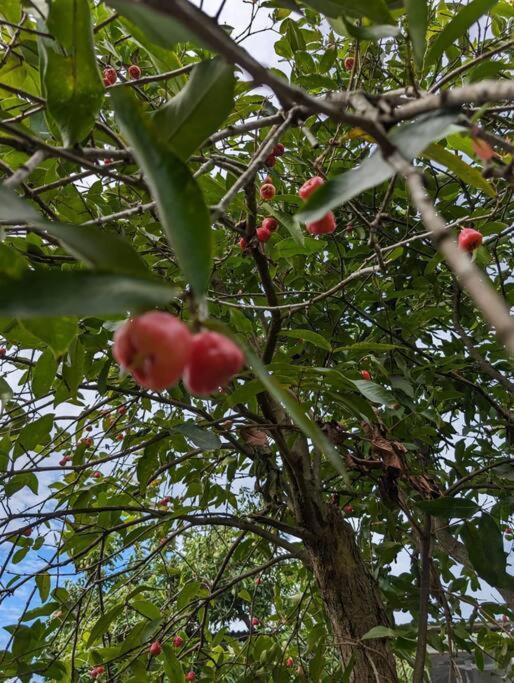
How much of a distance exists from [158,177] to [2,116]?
2.21 feet

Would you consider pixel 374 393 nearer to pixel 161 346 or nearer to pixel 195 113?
pixel 195 113

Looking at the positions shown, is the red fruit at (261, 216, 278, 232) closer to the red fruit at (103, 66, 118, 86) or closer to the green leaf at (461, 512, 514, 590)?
the red fruit at (103, 66, 118, 86)

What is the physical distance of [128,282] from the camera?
41cm

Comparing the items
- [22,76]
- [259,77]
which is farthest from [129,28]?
[259,77]

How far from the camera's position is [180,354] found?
0.46 m

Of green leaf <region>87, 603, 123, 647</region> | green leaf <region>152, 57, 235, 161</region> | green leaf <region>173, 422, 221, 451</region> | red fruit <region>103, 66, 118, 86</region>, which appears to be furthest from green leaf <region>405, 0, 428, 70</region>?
green leaf <region>87, 603, 123, 647</region>

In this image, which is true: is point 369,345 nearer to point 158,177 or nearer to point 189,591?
point 158,177

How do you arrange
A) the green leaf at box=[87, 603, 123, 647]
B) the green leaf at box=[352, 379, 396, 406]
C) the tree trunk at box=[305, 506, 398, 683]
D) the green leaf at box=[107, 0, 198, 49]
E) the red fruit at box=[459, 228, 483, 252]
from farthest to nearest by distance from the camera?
1. the green leaf at box=[87, 603, 123, 647]
2. the tree trunk at box=[305, 506, 398, 683]
3. the green leaf at box=[352, 379, 396, 406]
4. the red fruit at box=[459, 228, 483, 252]
5. the green leaf at box=[107, 0, 198, 49]

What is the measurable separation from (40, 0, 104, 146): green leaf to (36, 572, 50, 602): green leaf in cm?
211

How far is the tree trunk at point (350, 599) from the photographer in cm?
197

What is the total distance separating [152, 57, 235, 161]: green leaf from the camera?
2.37 feet

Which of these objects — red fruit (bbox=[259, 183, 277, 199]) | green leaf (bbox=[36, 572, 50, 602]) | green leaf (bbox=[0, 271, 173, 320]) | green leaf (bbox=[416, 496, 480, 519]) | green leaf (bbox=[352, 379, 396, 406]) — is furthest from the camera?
green leaf (bbox=[36, 572, 50, 602])

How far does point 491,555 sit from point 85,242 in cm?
154

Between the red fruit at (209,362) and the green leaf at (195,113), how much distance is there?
0.34 m
